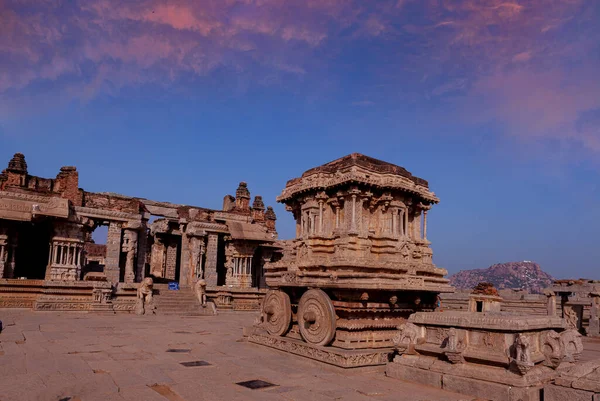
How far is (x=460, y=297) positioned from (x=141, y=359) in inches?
882

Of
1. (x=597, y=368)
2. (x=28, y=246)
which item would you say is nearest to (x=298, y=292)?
(x=597, y=368)

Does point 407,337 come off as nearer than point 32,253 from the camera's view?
Yes

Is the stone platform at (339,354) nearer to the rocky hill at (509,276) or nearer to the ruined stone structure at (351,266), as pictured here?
the ruined stone structure at (351,266)

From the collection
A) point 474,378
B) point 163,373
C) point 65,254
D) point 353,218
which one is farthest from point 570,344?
point 65,254

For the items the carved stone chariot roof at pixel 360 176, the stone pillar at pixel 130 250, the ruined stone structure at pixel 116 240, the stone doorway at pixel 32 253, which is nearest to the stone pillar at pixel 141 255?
the ruined stone structure at pixel 116 240

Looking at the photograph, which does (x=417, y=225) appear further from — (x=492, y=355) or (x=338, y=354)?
(x=492, y=355)

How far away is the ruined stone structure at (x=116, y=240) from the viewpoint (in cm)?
2167

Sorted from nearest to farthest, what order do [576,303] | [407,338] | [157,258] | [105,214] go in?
[407,338], [576,303], [105,214], [157,258]

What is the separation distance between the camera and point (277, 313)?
10914 mm

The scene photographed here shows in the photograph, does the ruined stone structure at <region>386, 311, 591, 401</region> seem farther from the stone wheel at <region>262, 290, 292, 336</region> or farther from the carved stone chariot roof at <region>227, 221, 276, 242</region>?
the carved stone chariot roof at <region>227, 221, 276, 242</region>

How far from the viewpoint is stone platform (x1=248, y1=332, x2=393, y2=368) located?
8258mm

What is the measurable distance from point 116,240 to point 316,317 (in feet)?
63.6

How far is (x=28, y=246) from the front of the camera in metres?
27.2

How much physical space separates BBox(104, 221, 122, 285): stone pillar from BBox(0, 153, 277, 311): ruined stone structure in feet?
0.17
